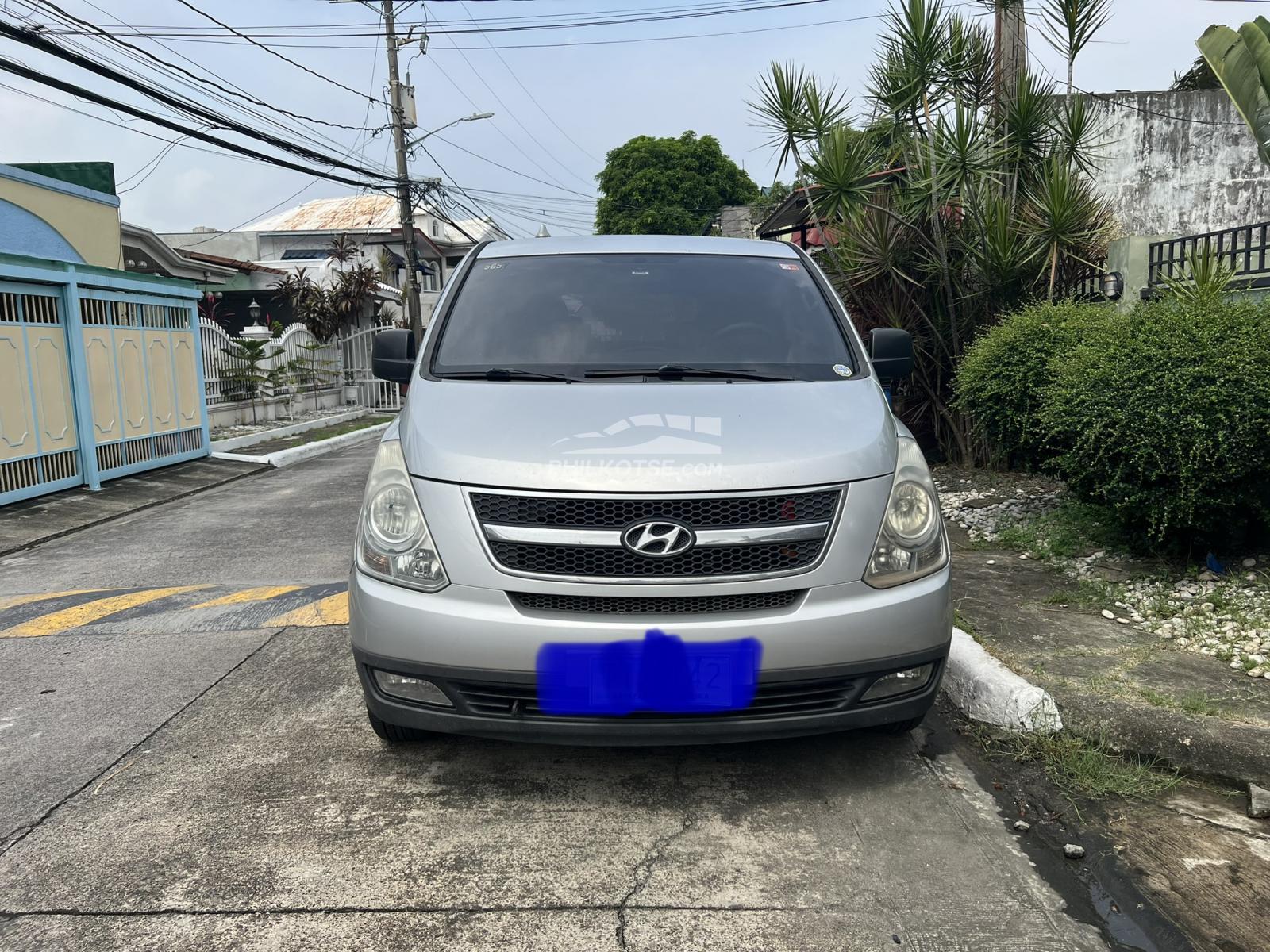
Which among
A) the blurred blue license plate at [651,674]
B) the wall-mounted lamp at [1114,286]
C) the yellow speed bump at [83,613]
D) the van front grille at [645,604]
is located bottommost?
the yellow speed bump at [83,613]

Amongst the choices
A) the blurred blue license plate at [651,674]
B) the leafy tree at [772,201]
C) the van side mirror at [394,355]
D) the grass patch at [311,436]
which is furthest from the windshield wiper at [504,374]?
the leafy tree at [772,201]

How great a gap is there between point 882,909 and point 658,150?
52.2 m

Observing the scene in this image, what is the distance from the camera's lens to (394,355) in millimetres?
4332

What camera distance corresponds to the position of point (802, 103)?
404 inches

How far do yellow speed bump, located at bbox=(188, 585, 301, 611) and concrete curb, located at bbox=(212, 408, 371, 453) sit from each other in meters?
8.38

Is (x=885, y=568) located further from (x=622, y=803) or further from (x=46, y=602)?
(x=46, y=602)

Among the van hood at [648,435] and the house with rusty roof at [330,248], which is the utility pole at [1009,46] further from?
the house with rusty roof at [330,248]

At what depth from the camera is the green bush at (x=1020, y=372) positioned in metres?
7.20

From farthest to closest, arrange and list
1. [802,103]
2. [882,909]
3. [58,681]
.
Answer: [802,103] < [58,681] < [882,909]

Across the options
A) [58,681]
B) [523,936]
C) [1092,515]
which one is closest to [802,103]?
[1092,515]

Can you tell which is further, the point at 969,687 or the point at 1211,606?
the point at 1211,606

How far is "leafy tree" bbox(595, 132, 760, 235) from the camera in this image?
5012 cm

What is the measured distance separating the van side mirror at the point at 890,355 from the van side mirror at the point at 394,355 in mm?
1976

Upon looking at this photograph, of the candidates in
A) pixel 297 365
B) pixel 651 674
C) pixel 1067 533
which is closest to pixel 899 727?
pixel 651 674
